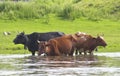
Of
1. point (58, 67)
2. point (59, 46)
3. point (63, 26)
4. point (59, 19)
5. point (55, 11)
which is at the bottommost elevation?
point (63, 26)

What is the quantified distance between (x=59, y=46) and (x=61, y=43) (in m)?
0.23

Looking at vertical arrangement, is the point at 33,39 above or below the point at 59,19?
above

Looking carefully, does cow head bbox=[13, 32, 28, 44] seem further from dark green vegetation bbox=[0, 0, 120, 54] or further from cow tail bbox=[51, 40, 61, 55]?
dark green vegetation bbox=[0, 0, 120, 54]

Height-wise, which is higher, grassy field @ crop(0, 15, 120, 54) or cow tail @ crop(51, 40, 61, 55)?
cow tail @ crop(51, 40, 61, 55)

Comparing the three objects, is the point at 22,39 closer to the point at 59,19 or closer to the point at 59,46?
the point at 59,46

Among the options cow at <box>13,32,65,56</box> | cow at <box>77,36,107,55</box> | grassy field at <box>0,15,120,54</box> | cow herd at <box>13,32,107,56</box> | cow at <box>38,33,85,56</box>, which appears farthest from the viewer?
grassy field at <box>0,15,120,54</box>

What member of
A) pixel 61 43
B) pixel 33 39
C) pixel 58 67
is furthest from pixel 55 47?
pixel 58 67

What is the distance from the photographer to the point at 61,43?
101 ft

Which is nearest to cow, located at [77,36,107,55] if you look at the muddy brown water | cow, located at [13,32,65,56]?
cow, located at [13,32,65,56]

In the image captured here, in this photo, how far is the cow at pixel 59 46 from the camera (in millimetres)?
30219

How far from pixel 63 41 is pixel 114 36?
46.5 ft

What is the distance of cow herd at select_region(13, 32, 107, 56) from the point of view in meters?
30.3

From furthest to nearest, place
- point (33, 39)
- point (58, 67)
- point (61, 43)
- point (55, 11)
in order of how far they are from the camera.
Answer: point (55, 11), point (33, 39), point (61, 43), point (58, 67)

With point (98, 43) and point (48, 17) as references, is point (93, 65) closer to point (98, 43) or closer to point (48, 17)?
point (98, 43)
